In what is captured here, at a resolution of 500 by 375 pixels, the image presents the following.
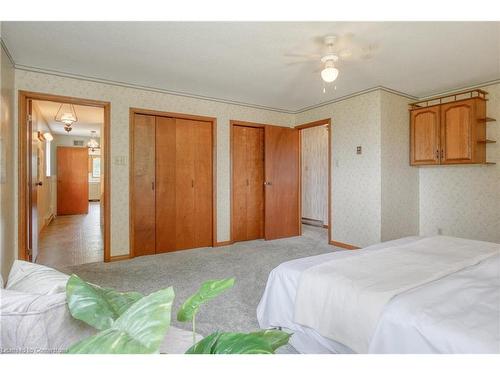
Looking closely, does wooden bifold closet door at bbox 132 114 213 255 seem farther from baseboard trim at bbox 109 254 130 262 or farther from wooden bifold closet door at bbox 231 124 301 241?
wooden bifold closet door at bbox 231 124 301 241

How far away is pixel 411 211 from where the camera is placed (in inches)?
169

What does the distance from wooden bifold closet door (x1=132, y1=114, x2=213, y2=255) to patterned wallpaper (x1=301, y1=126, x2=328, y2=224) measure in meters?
3.17

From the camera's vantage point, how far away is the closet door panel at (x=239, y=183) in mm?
4715

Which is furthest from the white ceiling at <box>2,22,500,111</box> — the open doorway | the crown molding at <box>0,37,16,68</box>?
the open doorway

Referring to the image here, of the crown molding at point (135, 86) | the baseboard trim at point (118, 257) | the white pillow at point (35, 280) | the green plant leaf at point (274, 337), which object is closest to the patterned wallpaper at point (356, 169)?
the crown molding at point (135, 86)

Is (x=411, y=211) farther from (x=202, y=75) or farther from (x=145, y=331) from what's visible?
(x=145, y=331)

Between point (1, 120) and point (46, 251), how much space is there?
94.5 inches

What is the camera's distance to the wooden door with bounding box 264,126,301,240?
4941 mm

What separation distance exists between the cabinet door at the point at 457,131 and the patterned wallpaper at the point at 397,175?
511 millimetres

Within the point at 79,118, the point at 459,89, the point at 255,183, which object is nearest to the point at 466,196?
the point at 459,89

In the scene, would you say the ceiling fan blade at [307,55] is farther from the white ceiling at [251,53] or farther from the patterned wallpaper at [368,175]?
the patterned wallpaper at [368,175]

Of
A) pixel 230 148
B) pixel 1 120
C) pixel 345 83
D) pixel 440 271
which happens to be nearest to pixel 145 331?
pixel 440 271

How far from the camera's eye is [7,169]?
2.77 meters

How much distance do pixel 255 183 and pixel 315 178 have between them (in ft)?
7.95
